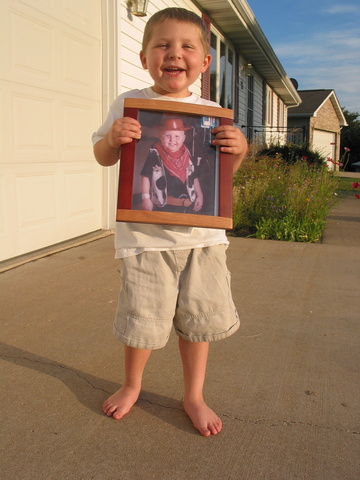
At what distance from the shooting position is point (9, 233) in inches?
162

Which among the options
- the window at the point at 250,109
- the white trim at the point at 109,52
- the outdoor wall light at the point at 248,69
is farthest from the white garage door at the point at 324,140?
the white trim at the point at 109,52

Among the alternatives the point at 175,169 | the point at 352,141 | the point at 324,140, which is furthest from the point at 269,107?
the point at 352,141

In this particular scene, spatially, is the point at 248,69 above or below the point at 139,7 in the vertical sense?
above

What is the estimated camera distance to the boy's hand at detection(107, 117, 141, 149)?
5.82 feet

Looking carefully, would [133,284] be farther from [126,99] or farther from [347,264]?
[347,264]

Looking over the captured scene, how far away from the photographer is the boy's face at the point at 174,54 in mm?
1798

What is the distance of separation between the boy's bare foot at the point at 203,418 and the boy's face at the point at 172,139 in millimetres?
1021

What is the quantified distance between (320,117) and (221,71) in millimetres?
24203

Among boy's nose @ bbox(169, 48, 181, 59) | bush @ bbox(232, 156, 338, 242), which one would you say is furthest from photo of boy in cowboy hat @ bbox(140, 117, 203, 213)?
bush @ bbox(232, 156, 338, 242)

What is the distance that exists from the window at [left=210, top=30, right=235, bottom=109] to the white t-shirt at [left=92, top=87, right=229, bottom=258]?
837cm

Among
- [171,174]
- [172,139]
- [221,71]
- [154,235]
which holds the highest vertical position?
[221,71]

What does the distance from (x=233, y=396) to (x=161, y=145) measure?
1.13m

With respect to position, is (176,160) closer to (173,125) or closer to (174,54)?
(173,125)

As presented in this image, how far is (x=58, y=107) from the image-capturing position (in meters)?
4.70
